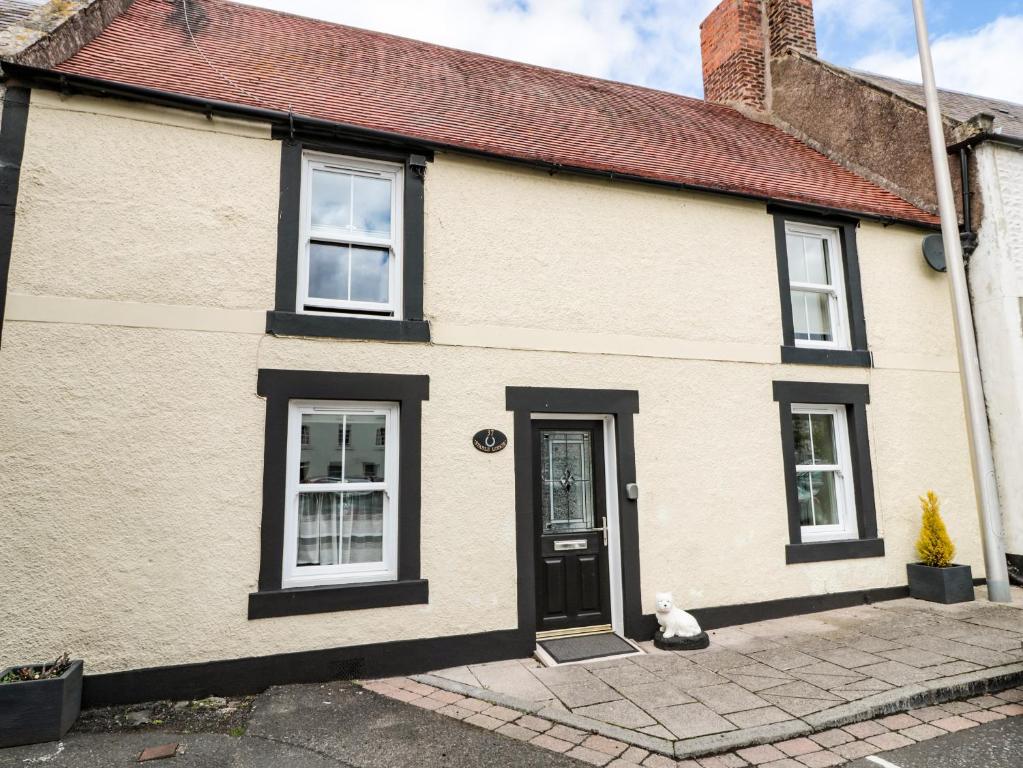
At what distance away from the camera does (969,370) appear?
7207mm

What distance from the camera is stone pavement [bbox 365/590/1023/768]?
13.2ft

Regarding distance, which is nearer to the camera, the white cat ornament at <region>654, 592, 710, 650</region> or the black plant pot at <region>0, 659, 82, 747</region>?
the black plant pot at <region>0, 659, 82, 747</region>

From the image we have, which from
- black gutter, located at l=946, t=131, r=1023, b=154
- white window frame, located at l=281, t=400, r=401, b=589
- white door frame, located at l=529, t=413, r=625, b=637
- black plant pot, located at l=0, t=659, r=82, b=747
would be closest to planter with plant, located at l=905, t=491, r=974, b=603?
white door frame, located at l=529, t=413, r=625, b=637

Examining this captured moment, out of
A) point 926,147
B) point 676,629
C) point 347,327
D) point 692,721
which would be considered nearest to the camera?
point 692,721

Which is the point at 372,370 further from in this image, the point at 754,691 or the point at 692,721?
the point at 754,691

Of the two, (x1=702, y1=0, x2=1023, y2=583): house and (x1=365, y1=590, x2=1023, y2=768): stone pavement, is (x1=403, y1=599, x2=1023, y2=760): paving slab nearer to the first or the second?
(x1=365, y1=590, x2=1023, y2=768): stone pavement

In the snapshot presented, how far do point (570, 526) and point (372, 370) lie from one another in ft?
8.77

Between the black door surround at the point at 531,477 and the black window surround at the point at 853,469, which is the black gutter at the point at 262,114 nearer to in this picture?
the black door surround at the point at 531,477

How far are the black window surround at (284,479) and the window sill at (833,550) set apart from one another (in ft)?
13.7

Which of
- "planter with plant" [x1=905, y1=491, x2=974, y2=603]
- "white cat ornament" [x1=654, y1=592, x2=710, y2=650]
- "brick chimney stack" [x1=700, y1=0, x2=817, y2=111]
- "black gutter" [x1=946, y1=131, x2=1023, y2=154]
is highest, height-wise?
"brick chimney stack" [x1=700, y1=0, x2=817, y2=111]

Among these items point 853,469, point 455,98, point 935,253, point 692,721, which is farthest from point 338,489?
point 935,253

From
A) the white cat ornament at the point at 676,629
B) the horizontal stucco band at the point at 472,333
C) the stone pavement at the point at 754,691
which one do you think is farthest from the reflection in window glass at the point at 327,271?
the white cat ornament at the point at 676,629

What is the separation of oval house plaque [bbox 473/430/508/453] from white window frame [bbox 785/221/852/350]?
13.5 feet

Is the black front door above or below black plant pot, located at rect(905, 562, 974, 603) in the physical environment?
above
